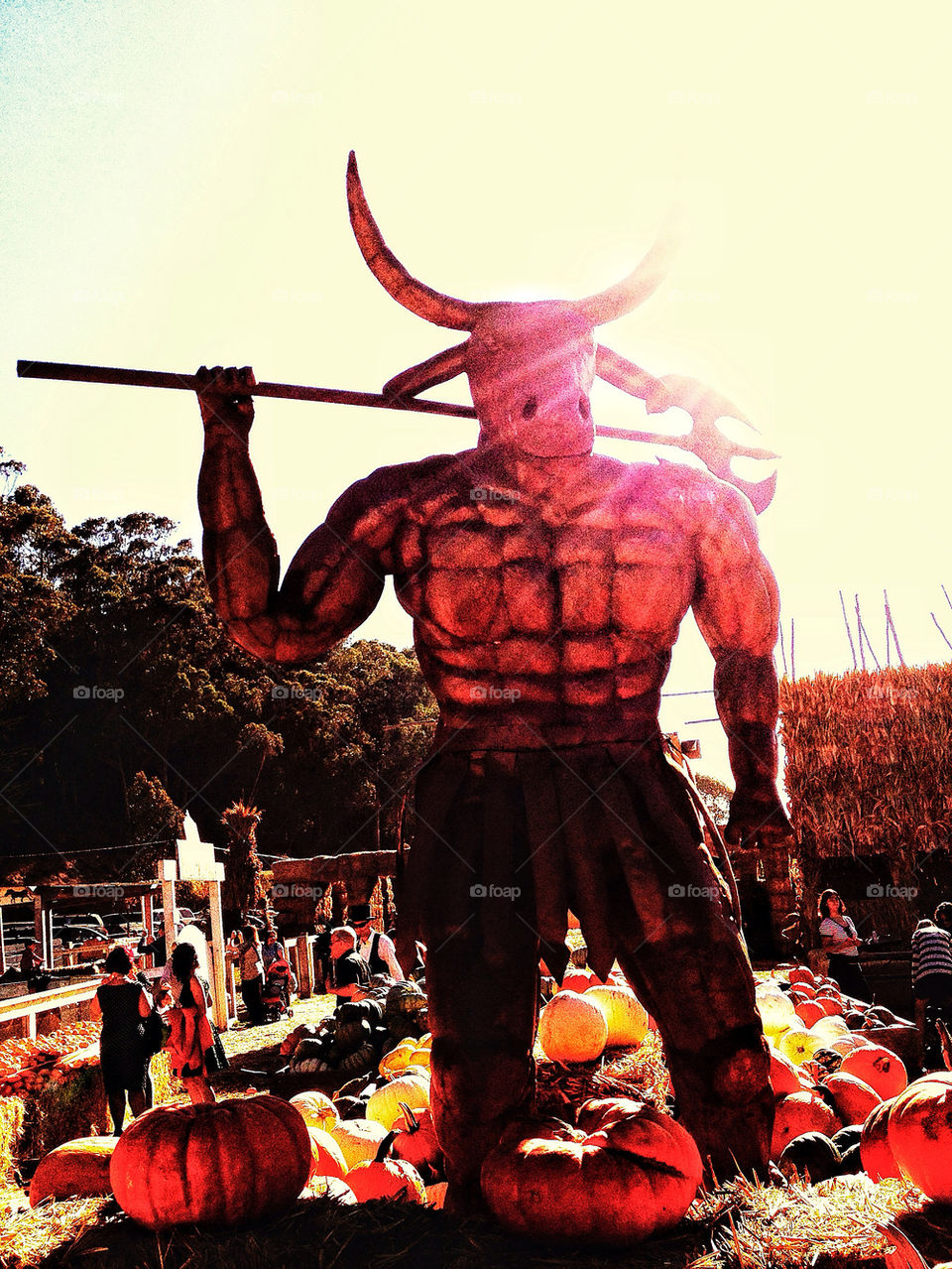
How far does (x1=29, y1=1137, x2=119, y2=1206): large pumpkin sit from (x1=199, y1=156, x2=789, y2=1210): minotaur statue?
177cm

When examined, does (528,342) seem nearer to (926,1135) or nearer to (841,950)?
(926,1135)

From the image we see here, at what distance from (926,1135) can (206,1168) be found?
6.13 feet

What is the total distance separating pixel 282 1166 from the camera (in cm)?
312

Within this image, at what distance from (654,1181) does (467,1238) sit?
1.56 feet

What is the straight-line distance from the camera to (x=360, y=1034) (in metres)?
9.30

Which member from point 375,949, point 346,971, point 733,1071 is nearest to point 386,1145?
point 733,1071

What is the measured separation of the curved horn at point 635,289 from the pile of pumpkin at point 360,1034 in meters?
6.61

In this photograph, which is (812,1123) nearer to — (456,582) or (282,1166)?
(282,1166)

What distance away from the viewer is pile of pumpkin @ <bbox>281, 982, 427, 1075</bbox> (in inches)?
359

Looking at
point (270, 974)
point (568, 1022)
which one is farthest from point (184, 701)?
point (568, 1022)

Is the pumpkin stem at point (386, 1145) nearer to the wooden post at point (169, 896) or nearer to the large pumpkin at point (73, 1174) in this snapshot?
the large pumpkin at point (73, 1174)

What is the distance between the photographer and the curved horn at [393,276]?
11.7 feet

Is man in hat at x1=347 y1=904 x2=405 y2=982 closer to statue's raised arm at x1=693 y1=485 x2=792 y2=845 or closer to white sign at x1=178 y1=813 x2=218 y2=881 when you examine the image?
white sign at x1=178 y1=813 x2=218 y2=881

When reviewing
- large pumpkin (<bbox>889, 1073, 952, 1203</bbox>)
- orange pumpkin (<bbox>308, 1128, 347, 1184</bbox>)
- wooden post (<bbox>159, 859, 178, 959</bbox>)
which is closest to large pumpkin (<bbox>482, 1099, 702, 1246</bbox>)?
large pumpkin (<bbox>889, 1073, 952, 1203</bbox>)
